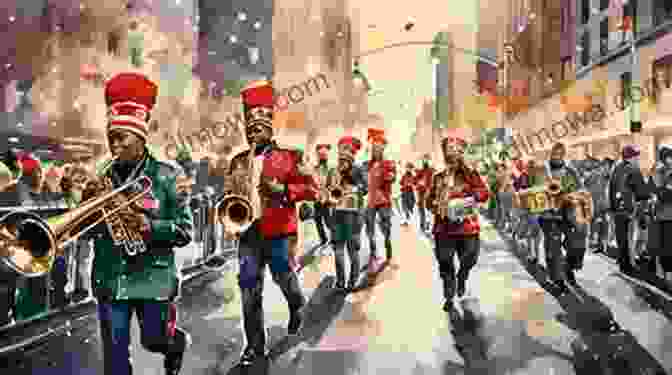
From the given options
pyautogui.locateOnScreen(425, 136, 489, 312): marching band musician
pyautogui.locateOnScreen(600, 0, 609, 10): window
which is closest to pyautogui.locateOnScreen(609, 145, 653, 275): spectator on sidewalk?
pyautogui.locateOnScreen(425, 136, 489, 312): marching band musician

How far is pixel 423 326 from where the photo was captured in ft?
16.4

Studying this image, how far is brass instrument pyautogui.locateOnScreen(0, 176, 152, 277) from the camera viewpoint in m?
3.10

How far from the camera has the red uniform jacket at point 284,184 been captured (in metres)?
4.21

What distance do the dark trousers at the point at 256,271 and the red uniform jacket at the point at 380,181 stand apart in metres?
2.33

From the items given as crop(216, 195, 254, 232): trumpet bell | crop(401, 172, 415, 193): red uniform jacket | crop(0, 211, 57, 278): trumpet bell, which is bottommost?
crop(0, 211, 57, 278): trumpet bell

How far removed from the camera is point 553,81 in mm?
6926

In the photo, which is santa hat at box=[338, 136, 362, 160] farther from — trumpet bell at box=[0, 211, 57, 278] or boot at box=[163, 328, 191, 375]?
trumpet bell at box=[0, 211, 57, 278]

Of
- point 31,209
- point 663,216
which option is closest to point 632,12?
point 663,216

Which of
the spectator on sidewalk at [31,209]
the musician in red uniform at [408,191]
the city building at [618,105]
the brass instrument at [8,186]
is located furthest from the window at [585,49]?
the brass instrument at [8,186]

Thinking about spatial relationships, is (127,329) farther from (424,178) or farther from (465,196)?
(424,178)

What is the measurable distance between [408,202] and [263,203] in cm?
441

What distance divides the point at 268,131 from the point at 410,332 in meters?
1.84

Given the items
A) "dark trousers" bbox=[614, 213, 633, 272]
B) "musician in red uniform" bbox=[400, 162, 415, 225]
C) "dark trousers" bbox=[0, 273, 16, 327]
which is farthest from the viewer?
"musician in red uniform" bbox=[400, 162, 415, 225]

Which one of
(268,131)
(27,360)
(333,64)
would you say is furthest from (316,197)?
(333,64)
